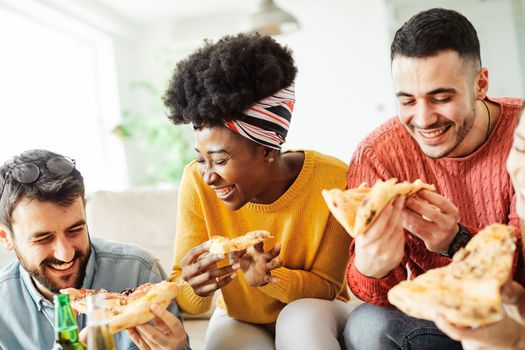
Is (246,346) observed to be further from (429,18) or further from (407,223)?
(429,18)

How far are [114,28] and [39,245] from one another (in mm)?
5529

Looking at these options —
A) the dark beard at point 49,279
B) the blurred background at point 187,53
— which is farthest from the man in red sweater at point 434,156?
the blurred background at point 187,53

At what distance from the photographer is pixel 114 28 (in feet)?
22.3

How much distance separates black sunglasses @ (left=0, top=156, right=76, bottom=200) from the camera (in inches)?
69.6

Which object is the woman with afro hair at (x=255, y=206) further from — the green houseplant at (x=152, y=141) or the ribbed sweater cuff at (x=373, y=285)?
the green houseplant at (x=152, y=141)

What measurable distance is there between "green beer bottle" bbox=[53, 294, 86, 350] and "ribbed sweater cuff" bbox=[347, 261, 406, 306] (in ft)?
2.72

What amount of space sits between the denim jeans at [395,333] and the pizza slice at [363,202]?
1.39ft

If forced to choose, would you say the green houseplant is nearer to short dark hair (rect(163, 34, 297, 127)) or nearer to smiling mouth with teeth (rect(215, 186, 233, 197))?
short dark hair (rect(163, 34, 297, 127))

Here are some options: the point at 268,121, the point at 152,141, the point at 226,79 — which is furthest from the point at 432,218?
the point at 152,141

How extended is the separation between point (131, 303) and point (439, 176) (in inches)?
40.5

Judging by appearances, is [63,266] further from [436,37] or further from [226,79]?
[436,37]

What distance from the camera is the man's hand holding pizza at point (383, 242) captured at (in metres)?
1.35

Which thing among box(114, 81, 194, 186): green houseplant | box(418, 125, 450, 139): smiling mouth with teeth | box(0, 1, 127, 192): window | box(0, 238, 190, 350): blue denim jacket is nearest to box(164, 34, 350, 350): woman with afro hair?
box(0, 238, 190, 350): blue denim jacket

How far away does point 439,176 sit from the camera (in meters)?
1.82
